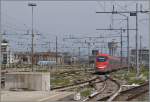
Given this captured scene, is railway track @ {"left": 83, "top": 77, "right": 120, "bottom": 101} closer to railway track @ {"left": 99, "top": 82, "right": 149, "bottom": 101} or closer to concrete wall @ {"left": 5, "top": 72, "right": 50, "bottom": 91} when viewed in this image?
railway track @ {"left": 99, "top": 82, "right": 149, "bottom": 101}

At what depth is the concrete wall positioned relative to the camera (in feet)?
84.9

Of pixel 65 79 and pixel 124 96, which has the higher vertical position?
pixel 124 96

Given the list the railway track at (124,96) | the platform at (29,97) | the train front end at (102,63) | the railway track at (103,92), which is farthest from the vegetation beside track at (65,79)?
the platform at (29,97)

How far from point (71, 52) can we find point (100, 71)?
61318 millimetres

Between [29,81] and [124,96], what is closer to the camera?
[124,96]

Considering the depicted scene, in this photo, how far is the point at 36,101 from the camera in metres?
19.1

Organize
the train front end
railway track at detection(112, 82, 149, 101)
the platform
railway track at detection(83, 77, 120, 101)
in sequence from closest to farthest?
1. the platform
2. railway track at detection(112, 82, 149, 101)
3. railway track at detection(83, 77, 120, 101)
4. the train front end

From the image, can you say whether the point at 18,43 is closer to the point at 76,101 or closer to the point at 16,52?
the point at 16,52

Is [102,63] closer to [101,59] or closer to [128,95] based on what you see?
[101,59]

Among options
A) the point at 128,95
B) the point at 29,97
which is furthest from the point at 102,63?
the point at 29,97

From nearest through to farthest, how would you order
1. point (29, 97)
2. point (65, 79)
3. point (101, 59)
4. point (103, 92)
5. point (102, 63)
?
point (29, 97), point (103, 92), point (65, 79), point (102, 63), point (101, 59)

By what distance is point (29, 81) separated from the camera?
86.6 ft

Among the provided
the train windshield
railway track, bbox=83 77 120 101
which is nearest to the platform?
railway track, bbox=83 77 120 101

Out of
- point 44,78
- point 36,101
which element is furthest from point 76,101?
point 44,78
